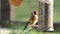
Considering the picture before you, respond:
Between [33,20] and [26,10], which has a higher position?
[26,10]

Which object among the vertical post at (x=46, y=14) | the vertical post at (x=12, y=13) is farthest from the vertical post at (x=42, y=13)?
the vertical post at (x=12, y=13)

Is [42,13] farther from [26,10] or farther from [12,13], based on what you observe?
[12,13]

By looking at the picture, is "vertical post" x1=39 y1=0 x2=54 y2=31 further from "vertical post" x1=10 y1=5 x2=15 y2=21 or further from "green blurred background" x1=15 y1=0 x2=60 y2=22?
"vertical post" x1=10 y1=5 x2=15 y2=21

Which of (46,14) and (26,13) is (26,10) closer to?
(26,13)

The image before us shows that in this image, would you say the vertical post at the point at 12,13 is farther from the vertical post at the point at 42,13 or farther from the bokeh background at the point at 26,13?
the vertical post at the point at 42,13

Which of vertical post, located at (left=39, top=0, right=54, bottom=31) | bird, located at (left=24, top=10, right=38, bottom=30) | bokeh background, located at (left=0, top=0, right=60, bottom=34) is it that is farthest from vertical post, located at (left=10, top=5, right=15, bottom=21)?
vertical post, located at (left=39, top=0, right=54, bottom=31)

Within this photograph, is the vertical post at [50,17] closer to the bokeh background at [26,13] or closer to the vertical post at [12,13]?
the bokeh background at [26,13]

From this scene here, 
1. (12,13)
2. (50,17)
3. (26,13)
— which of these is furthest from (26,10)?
(50,17)

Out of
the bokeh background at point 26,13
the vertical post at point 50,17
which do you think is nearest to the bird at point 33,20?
the bokeh background at point 26,13

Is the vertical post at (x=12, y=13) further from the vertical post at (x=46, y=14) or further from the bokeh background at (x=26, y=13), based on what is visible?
the vertical post at (x=46, y=14)

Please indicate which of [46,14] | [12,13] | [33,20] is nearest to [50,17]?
[46,14]

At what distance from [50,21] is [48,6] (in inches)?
6.2

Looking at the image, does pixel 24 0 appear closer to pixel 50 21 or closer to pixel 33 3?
pixel 33 3

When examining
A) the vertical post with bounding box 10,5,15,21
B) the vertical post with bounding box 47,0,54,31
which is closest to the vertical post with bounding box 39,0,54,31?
the vertical post with bounding box 47,0,54,31
